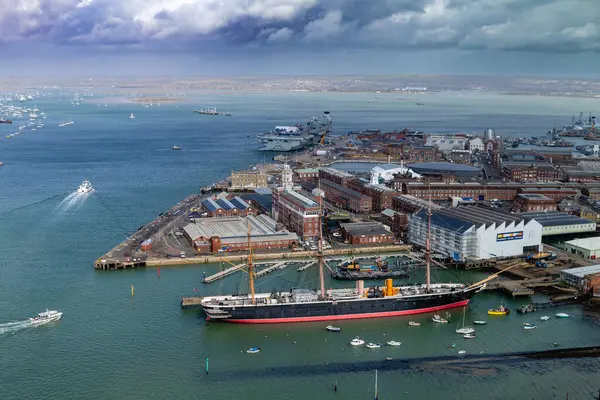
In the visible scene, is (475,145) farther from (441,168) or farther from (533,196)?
(533,196)

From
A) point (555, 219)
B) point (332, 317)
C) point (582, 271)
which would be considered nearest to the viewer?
point (332, 317)

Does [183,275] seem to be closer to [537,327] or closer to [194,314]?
[194,314]

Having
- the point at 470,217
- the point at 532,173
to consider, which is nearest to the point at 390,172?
the point at 532,173

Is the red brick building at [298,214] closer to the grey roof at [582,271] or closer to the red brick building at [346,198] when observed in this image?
the red brick building at [346,198]

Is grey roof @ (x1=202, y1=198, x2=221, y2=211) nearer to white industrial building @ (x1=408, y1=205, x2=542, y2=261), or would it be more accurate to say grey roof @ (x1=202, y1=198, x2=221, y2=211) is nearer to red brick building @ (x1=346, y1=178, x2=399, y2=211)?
red brick building @ (x1=346, y1=178, x2=399, y2=211)

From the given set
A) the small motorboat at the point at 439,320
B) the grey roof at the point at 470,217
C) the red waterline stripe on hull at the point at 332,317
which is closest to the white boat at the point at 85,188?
the grey roof at the point at 470,217
